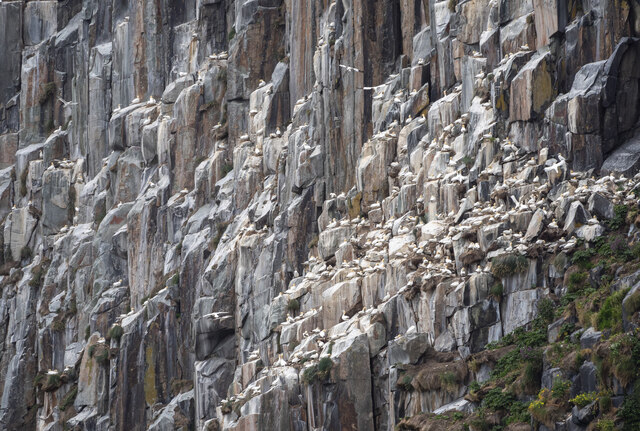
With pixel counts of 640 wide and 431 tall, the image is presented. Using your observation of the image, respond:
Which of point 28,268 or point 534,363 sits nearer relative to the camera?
point 534,363

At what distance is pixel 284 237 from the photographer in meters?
72.9

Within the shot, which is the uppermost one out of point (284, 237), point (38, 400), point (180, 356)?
point (284, 237)

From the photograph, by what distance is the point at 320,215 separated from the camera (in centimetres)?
7212

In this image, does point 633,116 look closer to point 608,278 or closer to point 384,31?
point 608,278

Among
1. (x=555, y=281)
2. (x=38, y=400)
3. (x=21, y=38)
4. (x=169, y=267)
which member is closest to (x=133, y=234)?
(x=169, y=267)

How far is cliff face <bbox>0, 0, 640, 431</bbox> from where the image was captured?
52.3 meters

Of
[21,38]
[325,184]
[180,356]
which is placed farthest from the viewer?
[21,38]

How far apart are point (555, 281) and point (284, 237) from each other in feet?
77.0

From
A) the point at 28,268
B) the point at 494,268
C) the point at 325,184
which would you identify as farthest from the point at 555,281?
the point at 28,268

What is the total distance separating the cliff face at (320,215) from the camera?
52.3 m

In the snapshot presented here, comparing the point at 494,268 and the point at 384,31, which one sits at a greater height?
the point at 384,31

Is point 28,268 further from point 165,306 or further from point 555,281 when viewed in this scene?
point 555,281

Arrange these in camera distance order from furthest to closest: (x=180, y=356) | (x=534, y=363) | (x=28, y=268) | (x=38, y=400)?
1. (x=28, y=268)
2. (x=38, y=400)
3. (x=180, y=356)
4. (x=534, y=363)

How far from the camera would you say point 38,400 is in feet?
317
